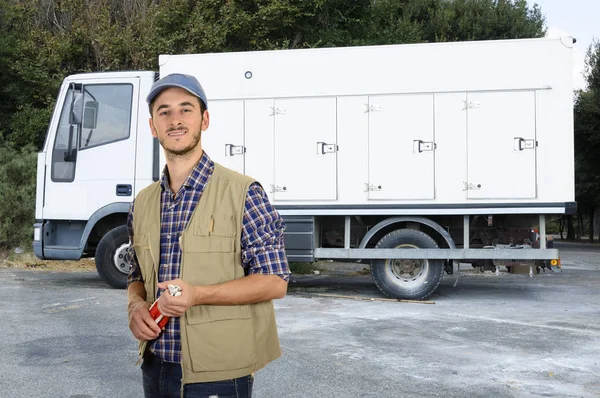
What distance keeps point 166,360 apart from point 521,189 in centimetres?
803

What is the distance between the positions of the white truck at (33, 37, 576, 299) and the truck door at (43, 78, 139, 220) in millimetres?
21

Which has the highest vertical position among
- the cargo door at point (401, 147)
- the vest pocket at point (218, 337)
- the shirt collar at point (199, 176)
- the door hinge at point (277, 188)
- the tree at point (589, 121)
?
the tree at point (589, 121)

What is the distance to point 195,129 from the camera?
2.27 m

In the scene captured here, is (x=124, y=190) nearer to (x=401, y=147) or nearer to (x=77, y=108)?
(x=77, y=108)

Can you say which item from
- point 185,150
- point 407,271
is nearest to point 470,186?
point 407,271

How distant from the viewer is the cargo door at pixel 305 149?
9750 mm

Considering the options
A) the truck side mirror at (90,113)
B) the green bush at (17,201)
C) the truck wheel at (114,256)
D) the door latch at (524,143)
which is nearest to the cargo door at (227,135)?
the truck side mirror at (90,113)

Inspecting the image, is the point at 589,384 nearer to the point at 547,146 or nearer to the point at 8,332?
the point at 547,146

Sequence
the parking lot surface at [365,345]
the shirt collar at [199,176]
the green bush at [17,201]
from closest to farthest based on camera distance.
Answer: the shirt collar at [199,176] → the parking lot surface at [365,345] → the green bush at [17,201]

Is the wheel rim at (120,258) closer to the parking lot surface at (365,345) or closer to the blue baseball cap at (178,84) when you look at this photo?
the parking lot surface at (365,345)

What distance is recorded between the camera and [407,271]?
9930mm

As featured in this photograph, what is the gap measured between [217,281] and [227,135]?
7931 millimetres

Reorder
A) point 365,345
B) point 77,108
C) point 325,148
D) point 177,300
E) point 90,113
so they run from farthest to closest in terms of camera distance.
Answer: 1. point 77,108
2. point 90,113
3. point 325,148
4. point 365,345
5. point 177,300

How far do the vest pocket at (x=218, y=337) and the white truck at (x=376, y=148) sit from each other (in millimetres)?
7530
